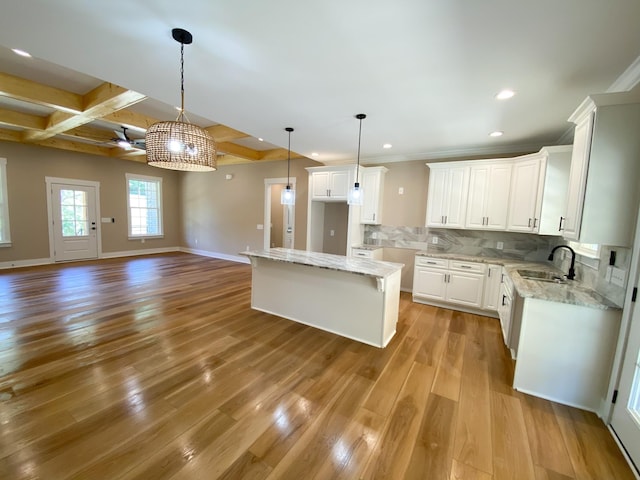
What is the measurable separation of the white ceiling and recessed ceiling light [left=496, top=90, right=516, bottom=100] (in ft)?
0.21

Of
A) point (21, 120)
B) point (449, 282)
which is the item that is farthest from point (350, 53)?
point (21, 120)

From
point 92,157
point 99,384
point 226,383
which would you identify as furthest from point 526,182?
point 92,157

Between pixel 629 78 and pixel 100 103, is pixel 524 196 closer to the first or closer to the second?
pixel 629 78

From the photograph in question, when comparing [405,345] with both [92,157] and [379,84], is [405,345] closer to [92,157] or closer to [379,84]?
[379,84]

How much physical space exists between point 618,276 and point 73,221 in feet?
32.1

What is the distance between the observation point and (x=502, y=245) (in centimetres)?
416

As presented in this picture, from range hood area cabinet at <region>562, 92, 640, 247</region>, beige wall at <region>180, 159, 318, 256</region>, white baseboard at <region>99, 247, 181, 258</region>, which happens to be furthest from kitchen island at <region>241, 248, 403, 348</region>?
white baseboard at <region>99, 247, 181, 258</region>

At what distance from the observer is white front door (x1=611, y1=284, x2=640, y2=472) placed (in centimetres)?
160

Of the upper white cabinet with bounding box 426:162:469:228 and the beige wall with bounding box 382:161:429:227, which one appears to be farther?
the beige wall with bounding box 382:161:429:227

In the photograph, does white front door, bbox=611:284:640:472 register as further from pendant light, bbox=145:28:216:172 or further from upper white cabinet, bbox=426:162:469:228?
pendant light, bbox=145:28:216:172

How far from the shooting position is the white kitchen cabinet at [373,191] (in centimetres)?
495

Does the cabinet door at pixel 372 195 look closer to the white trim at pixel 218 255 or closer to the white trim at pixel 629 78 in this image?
the white trim at pixel 629 78

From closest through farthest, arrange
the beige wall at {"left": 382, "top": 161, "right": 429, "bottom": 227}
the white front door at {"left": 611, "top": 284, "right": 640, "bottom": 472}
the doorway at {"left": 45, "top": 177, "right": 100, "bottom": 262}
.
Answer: the white front door at {"left": 611, "top": 284, "right": 640, "bottom": 472} → the beige wall at {"left": 382, "top": 161, "right": 429, "bottom": 227} → the doorway at {"left": 45, "top": 177, "right": 100, "bottom": 262}

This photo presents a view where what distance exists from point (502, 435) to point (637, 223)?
1748mm
